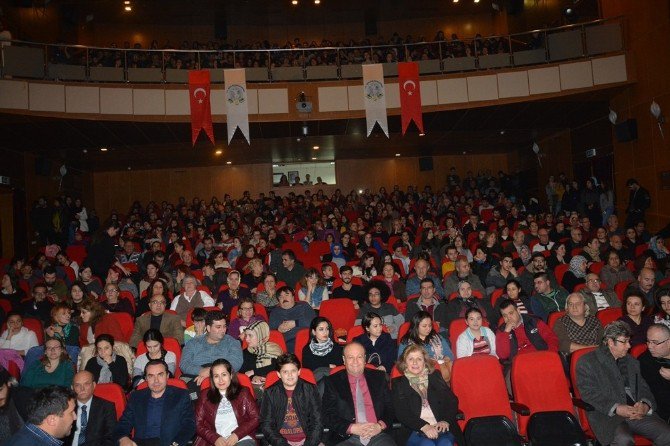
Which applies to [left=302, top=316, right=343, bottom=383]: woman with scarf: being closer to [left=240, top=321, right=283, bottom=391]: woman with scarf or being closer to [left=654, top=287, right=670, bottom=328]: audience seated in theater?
[left=240, top=321, right=283, bottom=391]: woman with scarf

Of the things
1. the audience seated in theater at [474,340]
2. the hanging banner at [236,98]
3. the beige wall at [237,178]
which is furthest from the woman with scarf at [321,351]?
the beige wall at [237,178]

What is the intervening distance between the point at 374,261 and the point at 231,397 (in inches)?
155

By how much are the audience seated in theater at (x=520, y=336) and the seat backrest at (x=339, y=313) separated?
165cm

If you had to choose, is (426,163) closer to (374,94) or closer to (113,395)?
(374,94)

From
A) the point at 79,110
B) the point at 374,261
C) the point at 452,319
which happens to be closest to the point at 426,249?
the point at 374,261

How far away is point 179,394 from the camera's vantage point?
11.9 feet

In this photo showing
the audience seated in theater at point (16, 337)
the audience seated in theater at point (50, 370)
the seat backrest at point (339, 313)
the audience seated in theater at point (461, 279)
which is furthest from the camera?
the audience seated in theater at point (461, 279)

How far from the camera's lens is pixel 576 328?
4.53m

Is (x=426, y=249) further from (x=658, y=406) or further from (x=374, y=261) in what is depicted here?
(x=658, y=406)

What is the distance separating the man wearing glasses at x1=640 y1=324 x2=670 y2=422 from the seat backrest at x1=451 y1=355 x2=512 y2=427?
916mm

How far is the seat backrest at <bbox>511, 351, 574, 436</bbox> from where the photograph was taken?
3703 mm

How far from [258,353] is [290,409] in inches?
37.4

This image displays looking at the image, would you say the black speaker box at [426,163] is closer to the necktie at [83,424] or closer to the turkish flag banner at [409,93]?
the turkish flag banner at [409,93]

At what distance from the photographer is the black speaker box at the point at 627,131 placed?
9859mm
